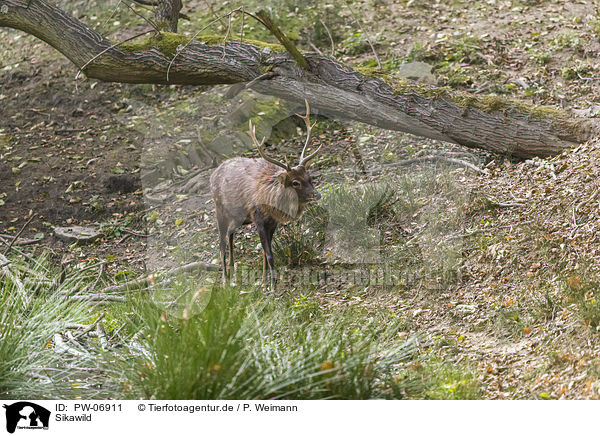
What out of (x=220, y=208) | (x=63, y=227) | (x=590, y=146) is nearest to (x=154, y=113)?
(x=63, y=227)

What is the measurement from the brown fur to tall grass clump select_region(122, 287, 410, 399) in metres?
1.75

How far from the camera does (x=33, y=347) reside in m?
4.46

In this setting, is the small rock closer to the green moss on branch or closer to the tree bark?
the green moss on branch

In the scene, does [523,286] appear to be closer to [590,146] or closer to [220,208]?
[590,146]

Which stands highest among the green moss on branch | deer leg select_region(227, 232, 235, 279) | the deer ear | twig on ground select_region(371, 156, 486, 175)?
the green moss on branch

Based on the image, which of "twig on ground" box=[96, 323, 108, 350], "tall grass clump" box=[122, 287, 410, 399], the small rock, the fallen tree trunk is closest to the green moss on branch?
the fallen tree trunk

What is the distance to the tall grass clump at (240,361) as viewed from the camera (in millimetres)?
3625

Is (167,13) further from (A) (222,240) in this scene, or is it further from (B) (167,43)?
(A) (222,240)

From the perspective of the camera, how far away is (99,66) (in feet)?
23.5

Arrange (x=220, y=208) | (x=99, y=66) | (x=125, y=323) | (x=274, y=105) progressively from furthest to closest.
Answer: (x=274, y=105) < (x=99, y=66) < (x=220, y=208) < (x=125, y=323)

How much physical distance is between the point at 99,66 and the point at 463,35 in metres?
5.82

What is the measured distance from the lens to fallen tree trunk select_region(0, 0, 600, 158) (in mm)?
7066

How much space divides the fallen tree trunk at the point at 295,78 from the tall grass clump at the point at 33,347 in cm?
316
